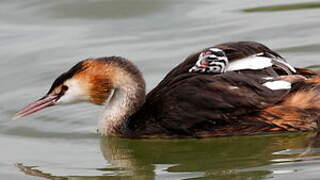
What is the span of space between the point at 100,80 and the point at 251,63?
134 cm

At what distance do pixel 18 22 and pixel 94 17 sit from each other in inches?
36.9

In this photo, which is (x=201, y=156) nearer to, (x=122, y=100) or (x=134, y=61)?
(x=122, y=100)

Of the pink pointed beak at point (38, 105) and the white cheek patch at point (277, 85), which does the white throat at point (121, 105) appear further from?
the white cheek patch at point (277, 85)

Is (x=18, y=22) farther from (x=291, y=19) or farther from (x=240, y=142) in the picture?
(x=240, y=142)

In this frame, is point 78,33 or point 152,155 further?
point 78,33

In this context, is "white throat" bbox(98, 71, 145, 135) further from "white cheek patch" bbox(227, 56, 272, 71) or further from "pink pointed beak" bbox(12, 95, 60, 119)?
"white cheek patch" bbox(227, 56, 272, 71)

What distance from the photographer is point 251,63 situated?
10.0 metres

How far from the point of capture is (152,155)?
9.84m

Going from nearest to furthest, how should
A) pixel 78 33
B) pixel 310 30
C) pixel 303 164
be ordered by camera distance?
pixel 303 164 < pixel 310 30 < pixel 78 33

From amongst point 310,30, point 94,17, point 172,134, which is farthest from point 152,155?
point 94,17

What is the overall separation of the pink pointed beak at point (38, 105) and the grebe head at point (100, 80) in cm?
8

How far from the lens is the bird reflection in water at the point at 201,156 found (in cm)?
915

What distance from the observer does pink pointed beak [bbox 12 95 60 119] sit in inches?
403

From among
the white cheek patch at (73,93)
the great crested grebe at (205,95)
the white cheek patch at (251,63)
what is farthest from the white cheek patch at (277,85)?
the white cheek patch at (73,93)
